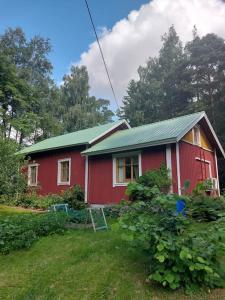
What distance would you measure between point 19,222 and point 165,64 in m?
32.9

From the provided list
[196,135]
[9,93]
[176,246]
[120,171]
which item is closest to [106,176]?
[120,171]

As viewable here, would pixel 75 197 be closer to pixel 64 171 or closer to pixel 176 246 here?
pixel 64 171

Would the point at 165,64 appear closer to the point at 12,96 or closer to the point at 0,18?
the point at 12,96

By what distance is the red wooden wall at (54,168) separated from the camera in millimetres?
13458

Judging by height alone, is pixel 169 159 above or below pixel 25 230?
above

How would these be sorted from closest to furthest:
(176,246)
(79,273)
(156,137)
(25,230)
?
(176,246) → (79,273) → (25,230) → (156,137)

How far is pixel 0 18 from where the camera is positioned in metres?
9.78

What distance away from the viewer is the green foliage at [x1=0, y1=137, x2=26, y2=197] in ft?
38.8

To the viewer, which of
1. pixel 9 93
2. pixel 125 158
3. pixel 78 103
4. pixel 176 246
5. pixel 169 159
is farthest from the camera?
pixel 78 103

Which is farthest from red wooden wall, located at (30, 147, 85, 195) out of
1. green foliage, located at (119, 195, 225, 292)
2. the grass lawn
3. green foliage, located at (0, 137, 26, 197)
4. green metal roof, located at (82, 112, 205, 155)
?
green foliage, located at (119, 195, 225, 292)

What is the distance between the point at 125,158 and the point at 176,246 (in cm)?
865

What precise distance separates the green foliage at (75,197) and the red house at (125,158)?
1.08 ft

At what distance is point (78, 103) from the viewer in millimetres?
35062

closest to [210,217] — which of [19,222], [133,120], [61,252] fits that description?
[61,252]
